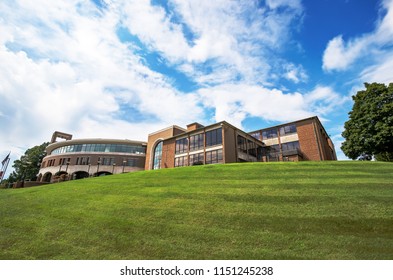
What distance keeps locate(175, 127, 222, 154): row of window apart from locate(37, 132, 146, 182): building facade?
2343 centimetres

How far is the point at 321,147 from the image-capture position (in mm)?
36750

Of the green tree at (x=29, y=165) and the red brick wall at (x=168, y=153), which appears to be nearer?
the red brick wall at (x=168, y=153)

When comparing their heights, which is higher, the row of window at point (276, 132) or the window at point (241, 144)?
the row of window at point (276, 132)

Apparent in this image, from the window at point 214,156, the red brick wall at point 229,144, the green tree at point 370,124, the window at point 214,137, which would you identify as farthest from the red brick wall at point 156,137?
the green tree at point 370,124

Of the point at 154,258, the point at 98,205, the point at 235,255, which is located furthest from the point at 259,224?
the point at 98,205

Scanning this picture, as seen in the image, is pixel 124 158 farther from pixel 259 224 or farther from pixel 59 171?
pixel 259 224

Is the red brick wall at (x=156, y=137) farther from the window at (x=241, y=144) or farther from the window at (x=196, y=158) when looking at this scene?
the window at (x=241, y=144)

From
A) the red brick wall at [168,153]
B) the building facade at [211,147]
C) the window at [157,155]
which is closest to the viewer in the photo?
the building facade at [211,147]

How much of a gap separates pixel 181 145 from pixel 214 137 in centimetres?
884

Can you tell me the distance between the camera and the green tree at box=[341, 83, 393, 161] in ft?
90.9

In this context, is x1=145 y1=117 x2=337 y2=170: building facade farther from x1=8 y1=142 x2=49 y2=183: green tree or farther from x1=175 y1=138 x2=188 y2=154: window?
x1=8 y1=142 x2=49 y2=183: green tree

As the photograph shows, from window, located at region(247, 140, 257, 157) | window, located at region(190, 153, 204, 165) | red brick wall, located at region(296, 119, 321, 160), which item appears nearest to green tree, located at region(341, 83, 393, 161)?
red brick wall, located at region(296, 119, 321, 160)

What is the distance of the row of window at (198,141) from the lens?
1394 inches

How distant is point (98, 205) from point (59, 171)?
60579mm
